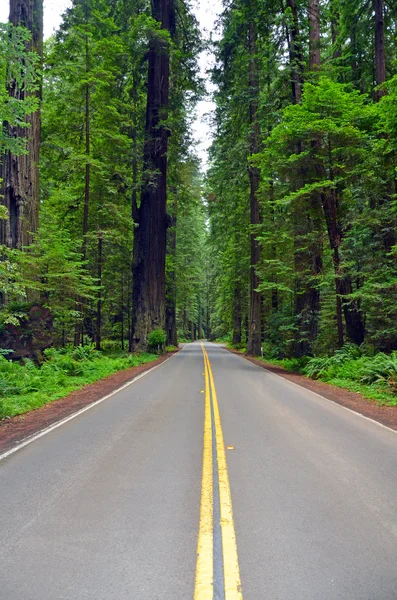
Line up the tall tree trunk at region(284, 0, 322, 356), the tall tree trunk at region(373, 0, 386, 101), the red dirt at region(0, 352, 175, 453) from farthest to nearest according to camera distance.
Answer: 1. the tall tree trunk at region(284, 0, 322, 356)
2. the tall tree trunk at region(373, 0, 386, 101)
3. the red dirt at region(0, 352, 175, 453)

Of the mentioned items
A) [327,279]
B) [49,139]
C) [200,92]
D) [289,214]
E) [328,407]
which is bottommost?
[328,407]

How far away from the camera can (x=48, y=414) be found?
7.78 m

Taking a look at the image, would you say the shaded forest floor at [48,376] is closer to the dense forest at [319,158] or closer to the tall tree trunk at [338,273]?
the dense forest at [319,158]

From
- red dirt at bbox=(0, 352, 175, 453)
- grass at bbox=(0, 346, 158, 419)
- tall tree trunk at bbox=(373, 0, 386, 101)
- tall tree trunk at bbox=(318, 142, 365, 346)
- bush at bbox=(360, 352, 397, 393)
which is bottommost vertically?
red dirt at bbox=(0, 352, 175, 453)

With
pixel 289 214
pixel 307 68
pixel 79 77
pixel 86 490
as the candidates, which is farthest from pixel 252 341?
pixel 86 490

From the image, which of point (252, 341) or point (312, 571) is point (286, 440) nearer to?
point (312, 571)

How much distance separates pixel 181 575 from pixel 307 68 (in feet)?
65.9

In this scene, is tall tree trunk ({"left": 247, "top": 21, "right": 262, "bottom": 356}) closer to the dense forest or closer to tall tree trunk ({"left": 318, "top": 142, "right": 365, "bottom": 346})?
the dense forest

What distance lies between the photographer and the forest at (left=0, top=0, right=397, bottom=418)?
12469 millimetres

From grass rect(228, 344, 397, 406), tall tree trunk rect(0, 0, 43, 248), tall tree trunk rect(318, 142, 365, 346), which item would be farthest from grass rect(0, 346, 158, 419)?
tall tree trunk rect(318, 142, 365, 346)

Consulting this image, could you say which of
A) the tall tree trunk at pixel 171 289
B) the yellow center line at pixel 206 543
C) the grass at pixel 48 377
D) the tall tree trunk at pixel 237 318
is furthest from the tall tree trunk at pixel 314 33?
the tall tree trunk at pixel 237 318

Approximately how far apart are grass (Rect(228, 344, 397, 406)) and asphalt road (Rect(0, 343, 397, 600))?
378cm

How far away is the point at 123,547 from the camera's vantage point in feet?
9.51

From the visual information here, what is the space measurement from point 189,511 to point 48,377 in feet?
29.1
